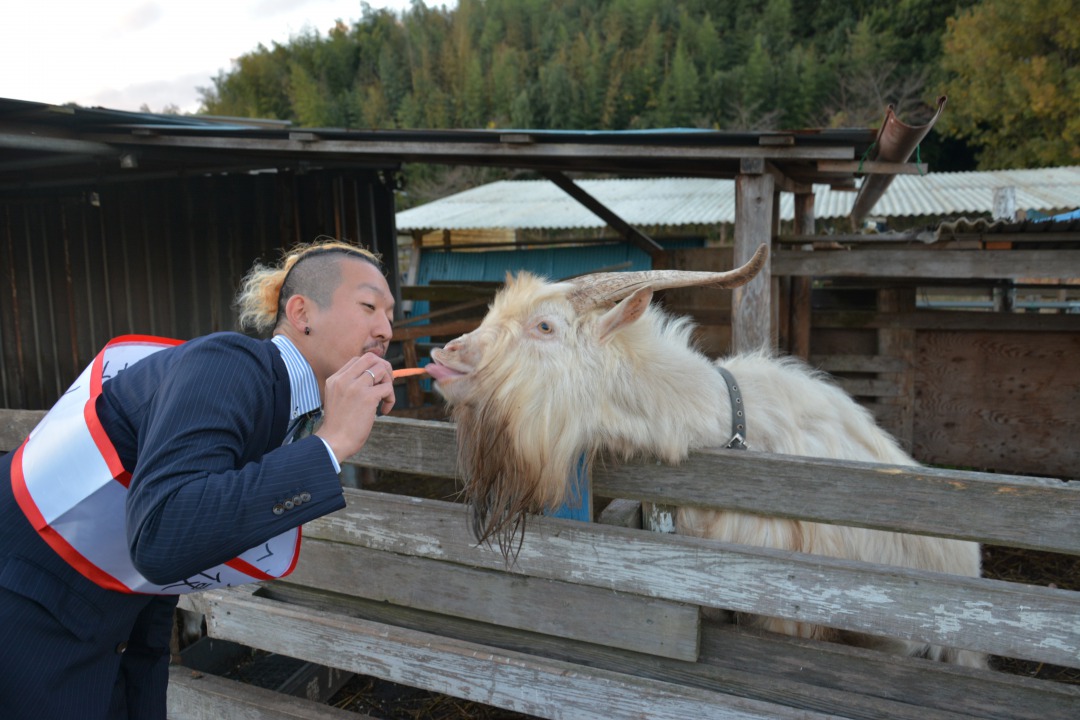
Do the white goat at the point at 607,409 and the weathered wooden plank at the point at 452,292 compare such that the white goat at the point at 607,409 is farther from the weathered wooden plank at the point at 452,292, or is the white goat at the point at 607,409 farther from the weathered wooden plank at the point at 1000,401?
the weathered wooden plank at the point at 452,292

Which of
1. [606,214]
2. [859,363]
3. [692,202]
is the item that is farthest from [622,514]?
[692,202]

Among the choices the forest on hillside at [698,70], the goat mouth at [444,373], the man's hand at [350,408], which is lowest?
the goat mouth at [444,373]

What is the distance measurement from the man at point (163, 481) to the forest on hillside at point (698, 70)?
19.7 metres

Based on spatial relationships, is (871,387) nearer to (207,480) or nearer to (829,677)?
(829,677)

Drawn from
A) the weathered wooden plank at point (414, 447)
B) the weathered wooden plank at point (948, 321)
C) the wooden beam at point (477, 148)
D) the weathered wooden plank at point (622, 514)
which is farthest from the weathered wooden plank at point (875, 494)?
the weathered wooden plank at point (948, 321)

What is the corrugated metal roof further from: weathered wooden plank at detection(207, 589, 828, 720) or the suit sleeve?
the suit sleeve

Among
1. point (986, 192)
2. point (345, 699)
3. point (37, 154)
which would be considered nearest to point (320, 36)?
point (986, 192)

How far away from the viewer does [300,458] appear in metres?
1.46

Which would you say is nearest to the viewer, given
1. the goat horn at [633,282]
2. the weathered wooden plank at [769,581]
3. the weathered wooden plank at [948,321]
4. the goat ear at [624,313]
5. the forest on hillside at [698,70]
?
the weathered wooden plank at [769,581]

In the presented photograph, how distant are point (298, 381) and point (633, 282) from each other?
1.20 metres

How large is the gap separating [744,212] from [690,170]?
2006 mm

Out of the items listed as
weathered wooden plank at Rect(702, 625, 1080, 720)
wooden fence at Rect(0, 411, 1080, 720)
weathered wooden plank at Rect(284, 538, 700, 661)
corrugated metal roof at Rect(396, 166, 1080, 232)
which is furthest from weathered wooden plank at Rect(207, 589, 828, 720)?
corrugated metal roof at Rect(396, 166, 1080, 232)

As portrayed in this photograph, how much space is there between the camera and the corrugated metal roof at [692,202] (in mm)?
15836

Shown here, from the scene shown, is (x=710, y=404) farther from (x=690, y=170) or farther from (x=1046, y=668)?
(x=690, y=170)
